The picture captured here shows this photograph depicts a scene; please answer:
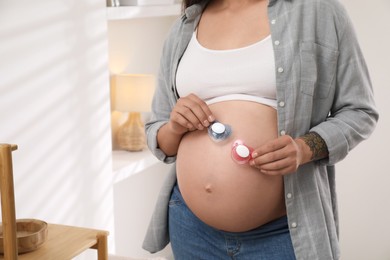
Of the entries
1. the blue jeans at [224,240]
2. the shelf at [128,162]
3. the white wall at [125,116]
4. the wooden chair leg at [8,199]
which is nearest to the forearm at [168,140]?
the blue jeans at [224,240]

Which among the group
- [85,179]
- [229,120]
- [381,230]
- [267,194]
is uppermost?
[229,120]

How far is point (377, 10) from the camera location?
2.99m

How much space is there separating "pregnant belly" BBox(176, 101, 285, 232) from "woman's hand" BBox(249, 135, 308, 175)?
8 centimetres

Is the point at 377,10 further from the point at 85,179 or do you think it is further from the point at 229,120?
the point at 229,120

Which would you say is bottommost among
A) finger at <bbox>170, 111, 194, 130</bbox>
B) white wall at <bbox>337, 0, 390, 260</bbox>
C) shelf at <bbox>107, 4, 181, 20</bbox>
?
white wall at <bbox>337, 0, 390, 260</bbox>

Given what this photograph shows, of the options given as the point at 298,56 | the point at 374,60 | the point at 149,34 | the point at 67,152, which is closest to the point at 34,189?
the point at 67,152

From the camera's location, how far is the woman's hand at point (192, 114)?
4.45ft

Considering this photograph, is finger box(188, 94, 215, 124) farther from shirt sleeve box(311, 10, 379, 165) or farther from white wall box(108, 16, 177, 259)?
white wall box(108, 16, 177, 259)

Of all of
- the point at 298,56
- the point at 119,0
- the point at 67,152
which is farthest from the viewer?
the point at 119,0

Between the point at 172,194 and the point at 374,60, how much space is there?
5.81 feet

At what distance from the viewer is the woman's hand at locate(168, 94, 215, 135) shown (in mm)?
1355

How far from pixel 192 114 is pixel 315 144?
0.87 feet

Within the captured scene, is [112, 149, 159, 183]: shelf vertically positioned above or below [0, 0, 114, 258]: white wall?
below

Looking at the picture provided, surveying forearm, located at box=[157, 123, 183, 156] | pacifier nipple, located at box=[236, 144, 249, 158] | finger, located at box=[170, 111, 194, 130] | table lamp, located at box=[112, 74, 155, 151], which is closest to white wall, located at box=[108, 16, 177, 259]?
table lamp, located at box=[112, 74, 155, 151]
